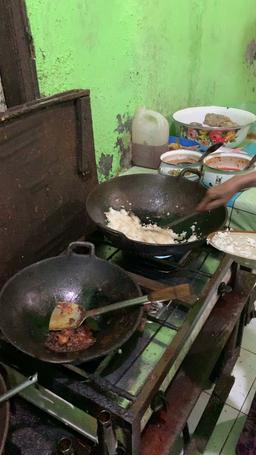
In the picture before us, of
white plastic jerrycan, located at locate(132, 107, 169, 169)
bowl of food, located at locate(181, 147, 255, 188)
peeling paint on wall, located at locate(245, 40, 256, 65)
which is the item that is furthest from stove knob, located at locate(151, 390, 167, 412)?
peeling paint on wall, located at locate(245, 40, 256, 65)

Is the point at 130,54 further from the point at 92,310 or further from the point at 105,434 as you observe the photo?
the point at 105,434

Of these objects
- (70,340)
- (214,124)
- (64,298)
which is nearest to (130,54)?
(214,124)

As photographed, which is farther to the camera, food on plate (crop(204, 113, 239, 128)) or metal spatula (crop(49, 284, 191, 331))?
food on plate (crop(204, 113, 239, 128))

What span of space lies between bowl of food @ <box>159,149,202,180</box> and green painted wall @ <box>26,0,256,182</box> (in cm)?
21

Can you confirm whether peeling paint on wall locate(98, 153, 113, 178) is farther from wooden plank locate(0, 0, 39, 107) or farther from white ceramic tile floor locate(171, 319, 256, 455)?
white ceramic tile floor locate(171, 319, 256, 455)

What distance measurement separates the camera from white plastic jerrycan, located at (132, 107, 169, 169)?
5.31ft

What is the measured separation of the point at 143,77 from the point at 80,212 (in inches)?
29.9

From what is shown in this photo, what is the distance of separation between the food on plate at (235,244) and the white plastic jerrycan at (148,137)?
698 mm

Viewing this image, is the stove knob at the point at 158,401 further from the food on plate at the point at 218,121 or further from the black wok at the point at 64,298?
the food on plate at the point at 218,121

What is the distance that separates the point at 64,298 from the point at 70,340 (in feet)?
0.48

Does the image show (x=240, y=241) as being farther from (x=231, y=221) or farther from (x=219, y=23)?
(x=219, y=23)

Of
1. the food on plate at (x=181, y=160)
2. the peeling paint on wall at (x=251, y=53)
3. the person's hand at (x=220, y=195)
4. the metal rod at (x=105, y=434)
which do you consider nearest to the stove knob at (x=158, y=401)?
the metal rod at (x=105, y=434)

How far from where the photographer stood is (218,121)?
1894mm

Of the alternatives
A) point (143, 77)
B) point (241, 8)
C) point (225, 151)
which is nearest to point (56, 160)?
point (143, 77)
